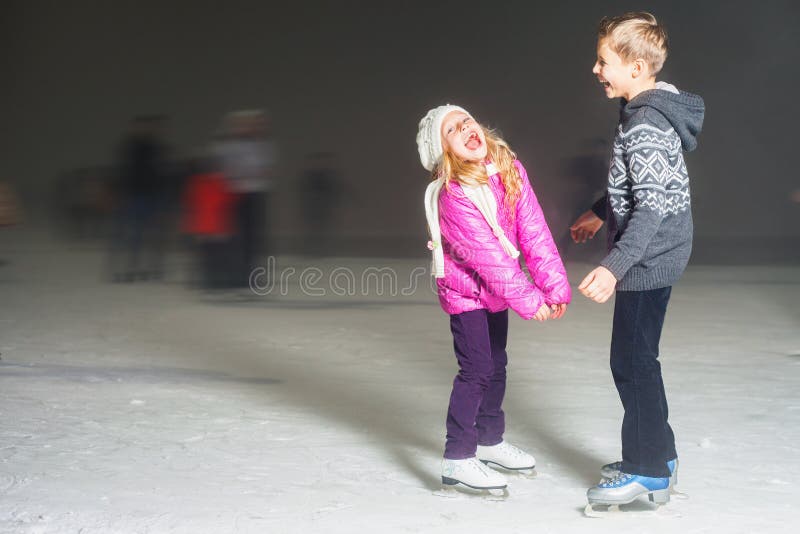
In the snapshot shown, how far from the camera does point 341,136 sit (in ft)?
59.9

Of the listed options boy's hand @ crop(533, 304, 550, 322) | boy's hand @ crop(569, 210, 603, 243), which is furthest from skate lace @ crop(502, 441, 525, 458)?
boy's hand @ crop(569, 210, 603, 243)

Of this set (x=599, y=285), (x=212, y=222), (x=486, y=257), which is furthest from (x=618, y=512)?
(x=212, y=222)

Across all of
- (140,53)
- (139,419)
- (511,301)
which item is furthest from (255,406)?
(140,53)

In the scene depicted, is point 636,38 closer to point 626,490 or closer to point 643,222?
Result: point 643,222

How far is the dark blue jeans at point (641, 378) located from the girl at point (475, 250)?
0.21m

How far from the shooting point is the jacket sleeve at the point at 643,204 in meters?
2.71

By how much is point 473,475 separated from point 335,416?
1176 mm

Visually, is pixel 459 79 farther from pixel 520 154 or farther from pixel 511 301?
pixel 511 301

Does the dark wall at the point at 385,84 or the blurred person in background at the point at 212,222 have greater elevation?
the dark wall at the point at 385,84

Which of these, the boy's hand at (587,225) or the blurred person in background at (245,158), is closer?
the boy's hand at (587,225)

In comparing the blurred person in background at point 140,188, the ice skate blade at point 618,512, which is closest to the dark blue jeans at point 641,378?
the ice skate blade at point 618,512

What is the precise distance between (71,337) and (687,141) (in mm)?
4262

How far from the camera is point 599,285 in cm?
266

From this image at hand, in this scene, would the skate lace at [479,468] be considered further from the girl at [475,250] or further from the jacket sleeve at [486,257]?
the jacket sleeve at [486,257]
